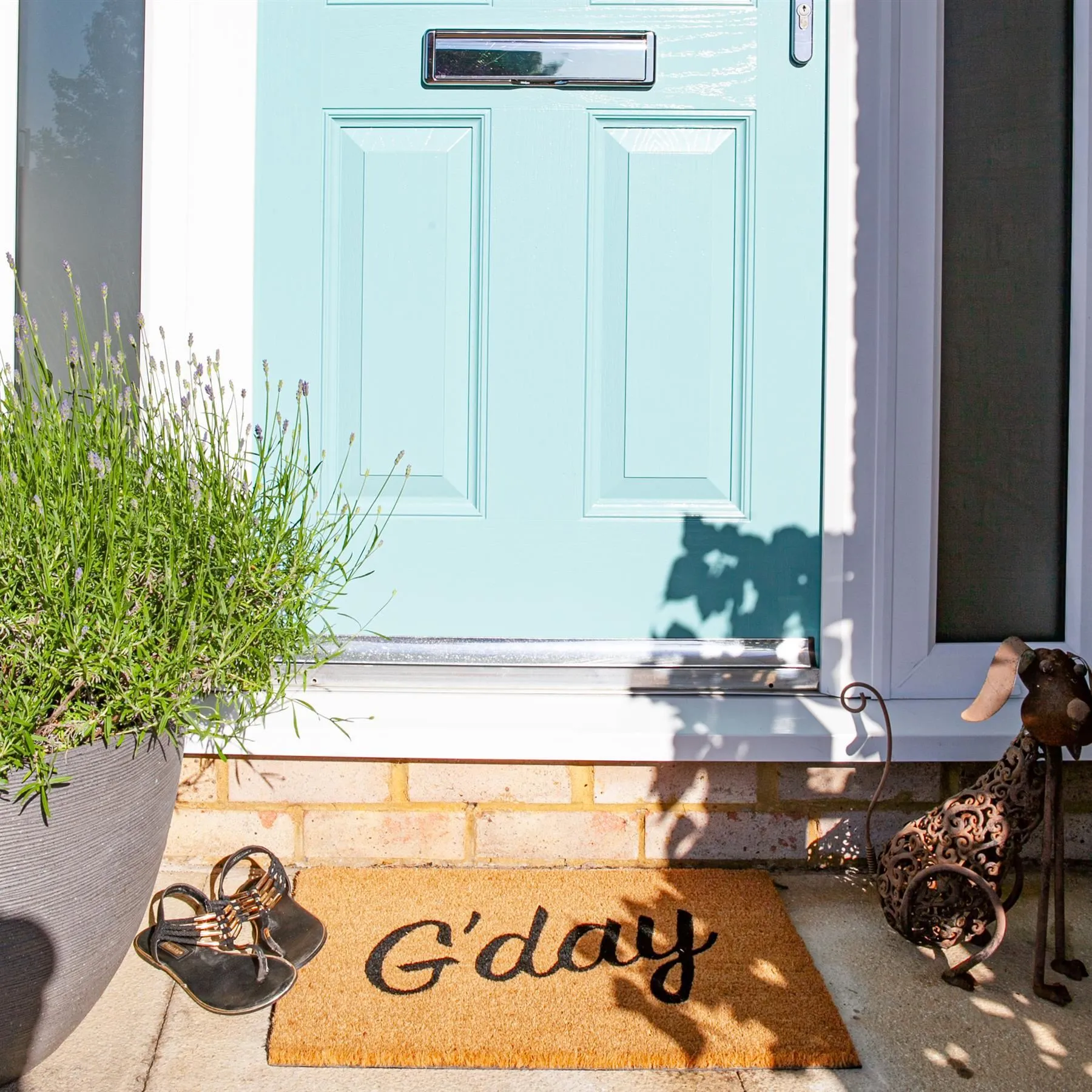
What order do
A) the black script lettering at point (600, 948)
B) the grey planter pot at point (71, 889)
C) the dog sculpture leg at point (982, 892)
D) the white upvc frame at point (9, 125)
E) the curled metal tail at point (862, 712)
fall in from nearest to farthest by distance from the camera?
the grey planter pot at point (71, 889) < the dog sculpture leg at point (982, 892) < the black script lettering at point (600, 948) < the curled metal tail at point (862, 712) < the white upvc frame at point (9, 125)

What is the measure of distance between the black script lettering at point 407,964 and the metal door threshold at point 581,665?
19.6 inches

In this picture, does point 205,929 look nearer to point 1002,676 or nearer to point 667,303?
point 1002,676

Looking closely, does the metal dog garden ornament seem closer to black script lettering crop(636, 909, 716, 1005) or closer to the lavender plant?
black script lettering crop(636, 909, 716, 1005)

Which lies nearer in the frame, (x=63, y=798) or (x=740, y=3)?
(x=63, y=798)

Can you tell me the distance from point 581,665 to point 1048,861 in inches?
37.0

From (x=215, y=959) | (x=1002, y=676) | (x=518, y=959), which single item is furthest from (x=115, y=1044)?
(x=1002, y=676)

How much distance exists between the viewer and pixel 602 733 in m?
1.80

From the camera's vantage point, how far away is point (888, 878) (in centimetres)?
156

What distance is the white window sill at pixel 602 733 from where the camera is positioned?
180cm

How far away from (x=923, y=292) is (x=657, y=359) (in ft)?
1.90

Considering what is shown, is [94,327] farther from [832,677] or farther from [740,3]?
[832,677]

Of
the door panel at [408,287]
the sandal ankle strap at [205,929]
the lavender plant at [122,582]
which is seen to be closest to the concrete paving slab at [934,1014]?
the sandal ankle strap at [205,929]

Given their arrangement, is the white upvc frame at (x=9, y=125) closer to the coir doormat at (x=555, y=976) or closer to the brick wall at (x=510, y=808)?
the brick wall at (x=510, y=808)

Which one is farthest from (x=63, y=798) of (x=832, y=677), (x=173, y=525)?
(x=832, y=677)
